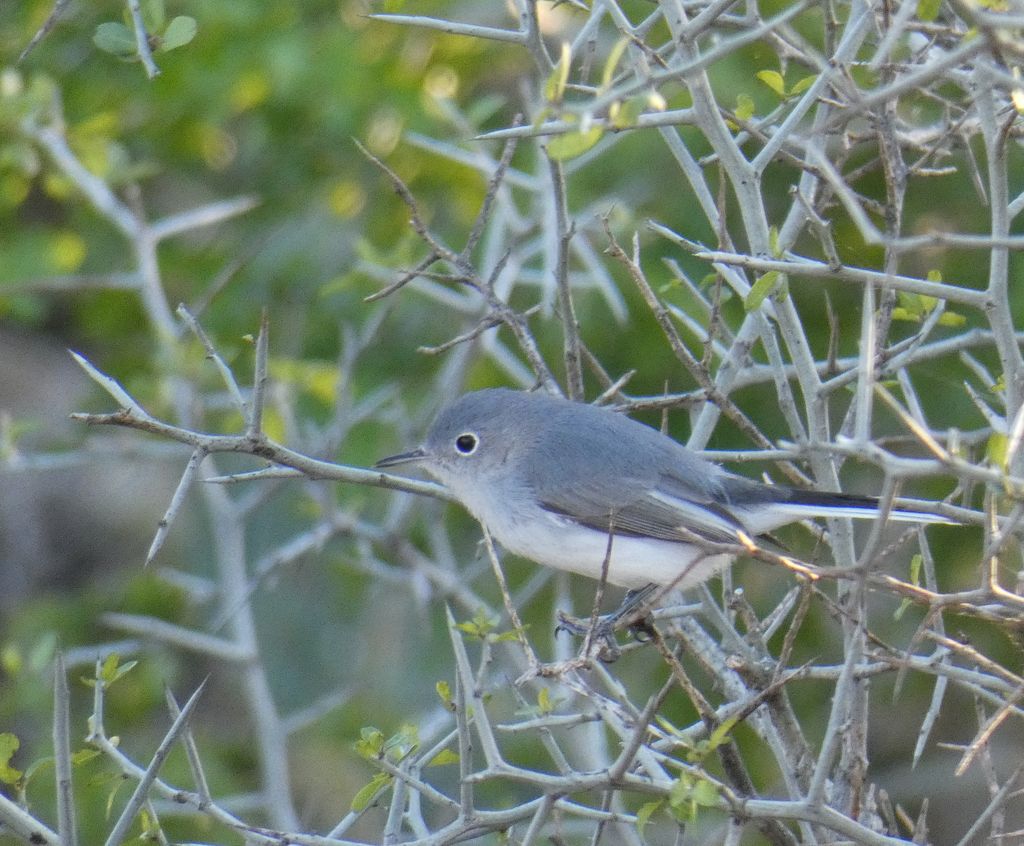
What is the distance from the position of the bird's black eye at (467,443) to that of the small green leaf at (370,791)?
173cm

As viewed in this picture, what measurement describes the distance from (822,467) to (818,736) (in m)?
3.11

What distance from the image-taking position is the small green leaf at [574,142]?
193cm

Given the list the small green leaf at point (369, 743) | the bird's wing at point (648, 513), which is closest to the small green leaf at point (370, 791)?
the small green leaf at point (369, 743)

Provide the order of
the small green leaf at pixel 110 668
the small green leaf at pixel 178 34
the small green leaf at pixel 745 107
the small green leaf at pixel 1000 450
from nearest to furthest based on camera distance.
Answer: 1. the small green leaf at pixel 1000 450
2. the small green leaf at pixel 110 668
3. the small green leaf at pixel 178 34
4. the small green leaf at pixel 745 107

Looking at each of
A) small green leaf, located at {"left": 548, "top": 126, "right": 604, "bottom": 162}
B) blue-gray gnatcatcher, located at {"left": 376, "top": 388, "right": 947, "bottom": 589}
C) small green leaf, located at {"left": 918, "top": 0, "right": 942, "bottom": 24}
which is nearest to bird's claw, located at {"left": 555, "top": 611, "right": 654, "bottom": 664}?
blue-gray gnatcatcher, located at {"left": 376, "top": 388, "right": 947, "bottom": 589}

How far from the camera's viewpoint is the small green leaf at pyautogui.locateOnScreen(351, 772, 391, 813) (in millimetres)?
2368

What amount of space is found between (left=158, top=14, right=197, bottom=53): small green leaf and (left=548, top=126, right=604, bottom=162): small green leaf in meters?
0.99

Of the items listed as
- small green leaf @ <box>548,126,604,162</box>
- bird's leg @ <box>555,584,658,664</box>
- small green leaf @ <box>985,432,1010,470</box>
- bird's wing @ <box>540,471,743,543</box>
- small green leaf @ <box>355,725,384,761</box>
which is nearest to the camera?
small green leaf @ <box>985,432,1010,470</box>

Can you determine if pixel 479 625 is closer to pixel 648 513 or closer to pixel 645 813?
pixel 645 813

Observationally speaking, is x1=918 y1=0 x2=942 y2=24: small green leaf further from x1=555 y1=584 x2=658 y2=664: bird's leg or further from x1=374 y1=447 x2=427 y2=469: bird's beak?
x1=374 y1=447 x2=427 y2=469: bird's beak

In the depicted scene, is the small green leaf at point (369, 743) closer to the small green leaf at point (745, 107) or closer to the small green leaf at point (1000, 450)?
the small green leaf at point (1000, 450)

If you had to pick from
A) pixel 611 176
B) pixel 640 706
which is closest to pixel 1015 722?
pixel 640 706

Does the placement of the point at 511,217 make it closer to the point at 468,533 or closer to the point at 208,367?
the point at 208,367

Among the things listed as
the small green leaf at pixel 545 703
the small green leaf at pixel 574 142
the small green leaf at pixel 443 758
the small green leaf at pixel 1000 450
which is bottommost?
the small green leaf at pixel 443 758
